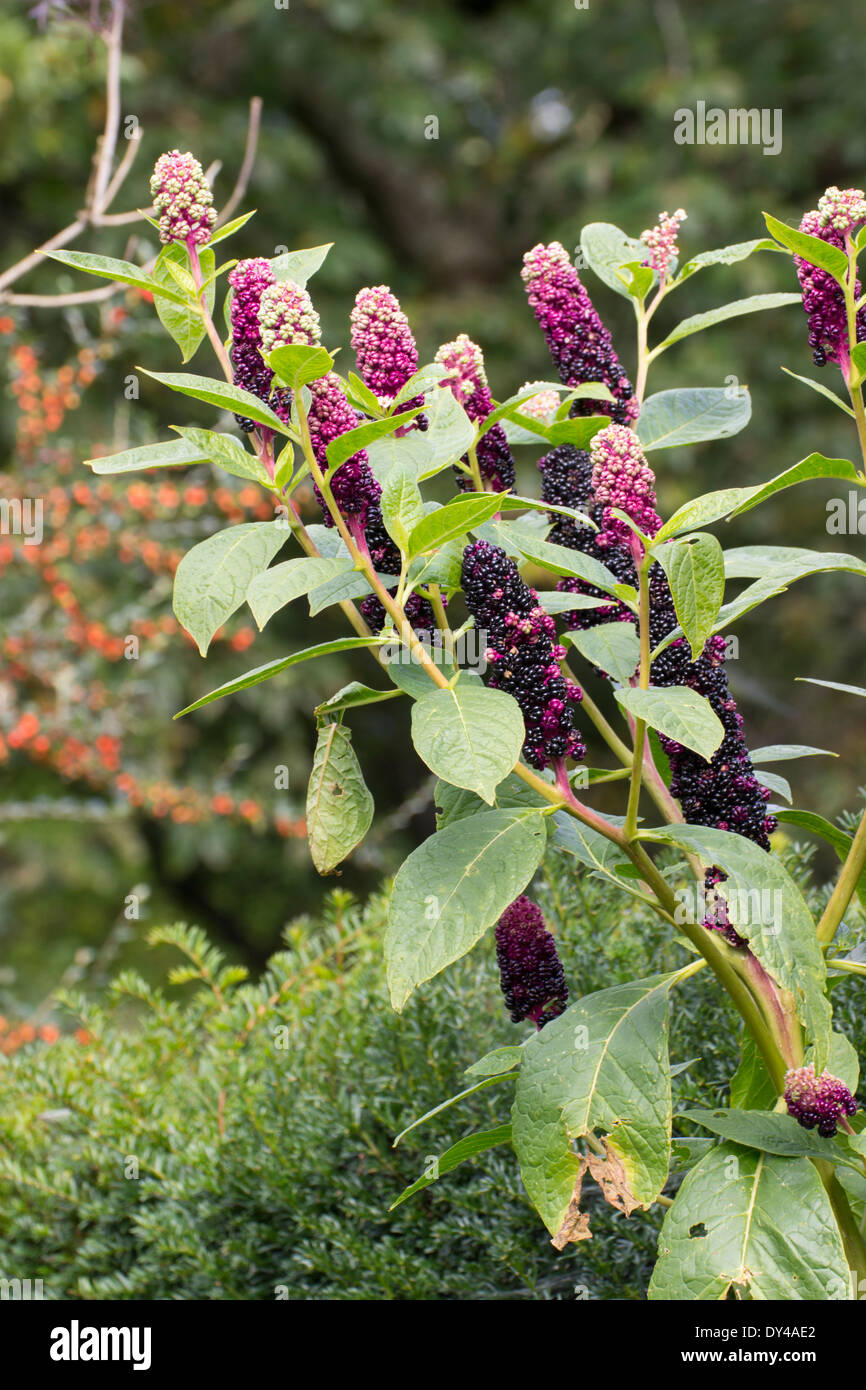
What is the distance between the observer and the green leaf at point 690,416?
137 centimetres

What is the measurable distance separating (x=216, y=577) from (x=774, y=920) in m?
0.52

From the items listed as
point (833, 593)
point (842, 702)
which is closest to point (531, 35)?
point (833, 593)

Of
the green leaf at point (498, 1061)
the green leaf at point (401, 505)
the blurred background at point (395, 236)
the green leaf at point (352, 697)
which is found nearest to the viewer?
the green leaf at point (401, 505)

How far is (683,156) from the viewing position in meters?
6.72

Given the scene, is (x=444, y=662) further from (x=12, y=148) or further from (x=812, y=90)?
(x=812, y=90)

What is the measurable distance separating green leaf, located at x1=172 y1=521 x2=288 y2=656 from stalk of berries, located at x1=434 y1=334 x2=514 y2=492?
0.27 metres

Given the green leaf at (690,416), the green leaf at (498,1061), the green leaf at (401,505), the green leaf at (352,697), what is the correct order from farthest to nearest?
the green leaf at (690,416), the green leaf at (498,1061), the green leaf at (352,697), the green leaf at (401,505)

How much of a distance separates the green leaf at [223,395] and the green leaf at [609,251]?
51 cm

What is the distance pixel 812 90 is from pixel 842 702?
3.24m

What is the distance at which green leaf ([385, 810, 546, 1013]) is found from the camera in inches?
39.2

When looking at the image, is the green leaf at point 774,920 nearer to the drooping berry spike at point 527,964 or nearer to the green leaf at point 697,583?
the green leaf at point 697,583

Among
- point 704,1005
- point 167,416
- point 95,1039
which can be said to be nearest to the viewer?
point 704,1005

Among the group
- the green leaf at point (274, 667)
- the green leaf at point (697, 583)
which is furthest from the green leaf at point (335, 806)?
the green leaf at point (697, 583)

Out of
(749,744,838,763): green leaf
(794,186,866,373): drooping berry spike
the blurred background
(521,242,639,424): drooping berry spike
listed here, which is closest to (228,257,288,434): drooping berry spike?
(521,242,639,424): drooping berry spike
